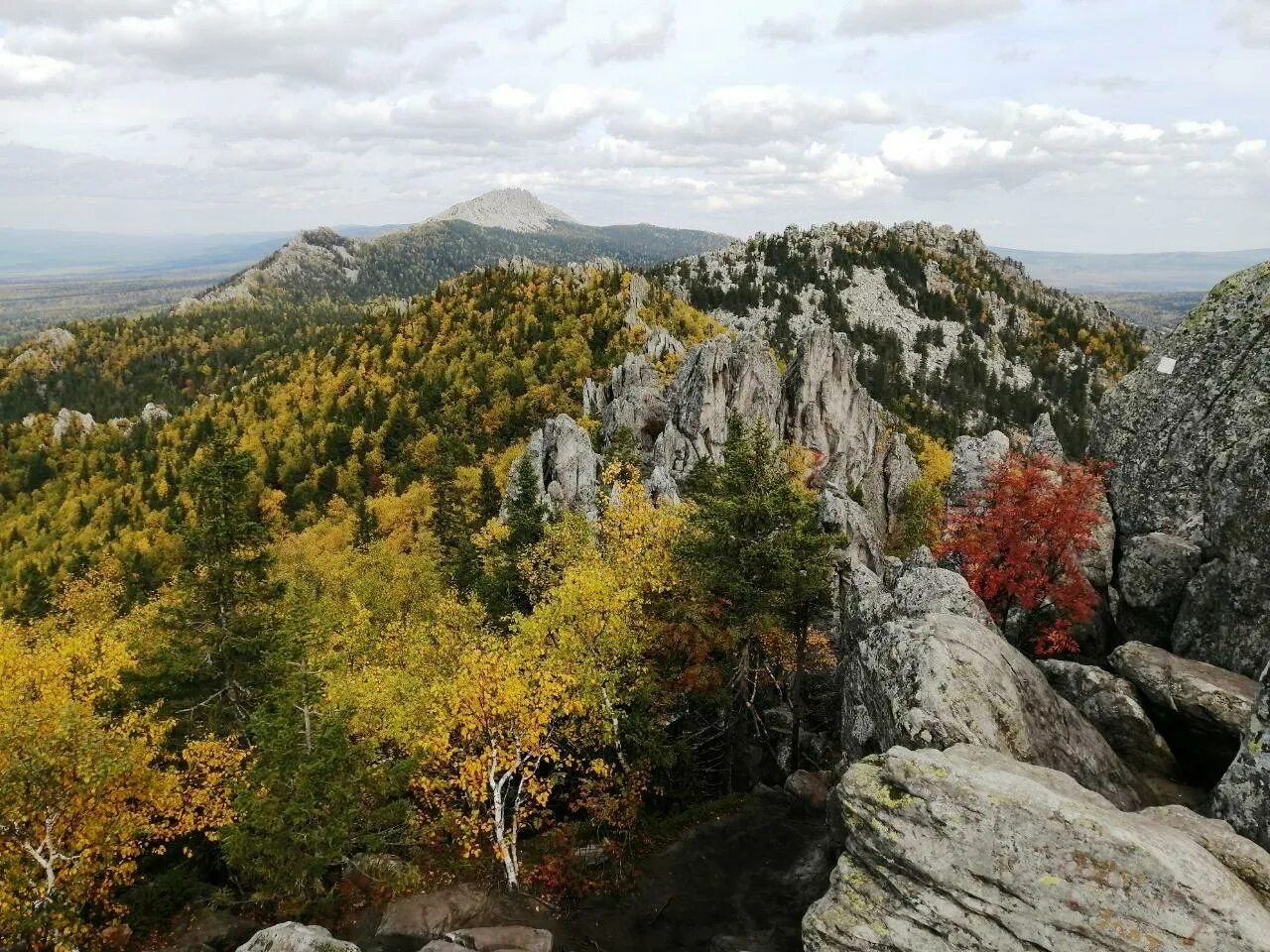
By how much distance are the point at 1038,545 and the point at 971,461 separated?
675 inches

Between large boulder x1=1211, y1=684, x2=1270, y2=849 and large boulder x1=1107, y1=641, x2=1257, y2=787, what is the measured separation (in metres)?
5.23

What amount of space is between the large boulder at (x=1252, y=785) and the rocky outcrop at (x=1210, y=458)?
928cm

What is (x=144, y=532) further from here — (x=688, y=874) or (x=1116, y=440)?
(x=1116, y=440)

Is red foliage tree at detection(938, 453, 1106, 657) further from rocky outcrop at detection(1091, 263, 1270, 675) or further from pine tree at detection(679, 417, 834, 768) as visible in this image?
pine tree at detection(679, 417, 834, 768)

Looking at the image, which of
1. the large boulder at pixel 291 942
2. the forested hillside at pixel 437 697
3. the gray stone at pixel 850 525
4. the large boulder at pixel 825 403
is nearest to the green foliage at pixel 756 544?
the forested hillside at pixel 437 697

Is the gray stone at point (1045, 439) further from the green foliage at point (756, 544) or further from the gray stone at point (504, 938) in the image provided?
the gray stone at point (504, 938)

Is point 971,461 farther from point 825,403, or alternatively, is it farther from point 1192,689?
point 825,403

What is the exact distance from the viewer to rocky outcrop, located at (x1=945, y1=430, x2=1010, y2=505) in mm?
46125

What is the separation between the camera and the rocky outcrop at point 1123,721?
23062mm

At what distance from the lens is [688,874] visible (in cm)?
2669

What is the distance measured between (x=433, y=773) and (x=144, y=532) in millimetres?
120846

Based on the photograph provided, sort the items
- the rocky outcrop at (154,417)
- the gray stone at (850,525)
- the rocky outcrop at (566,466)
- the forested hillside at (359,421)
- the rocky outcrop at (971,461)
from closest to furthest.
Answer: the rocky outcrop at (971,461) → the gray stone at (850,525) → the rocky outcrop at (566,466) → the forested hillside at (359,421) → the rocky outcrop at (154,417)

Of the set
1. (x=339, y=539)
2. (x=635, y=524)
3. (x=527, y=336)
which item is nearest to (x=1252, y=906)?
(x=635, y=524)

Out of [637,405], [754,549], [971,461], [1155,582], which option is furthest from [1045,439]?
[637,405]
